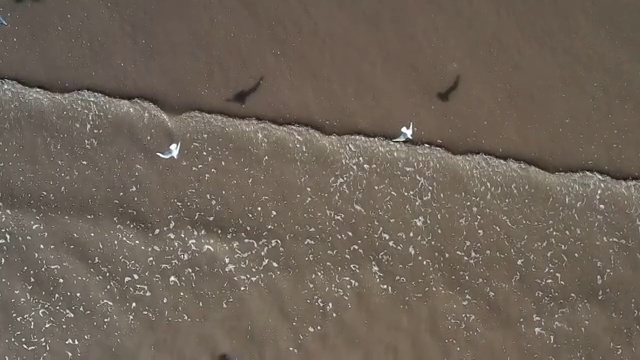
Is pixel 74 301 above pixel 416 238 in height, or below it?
below

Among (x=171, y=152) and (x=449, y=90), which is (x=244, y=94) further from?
(x=449, y=90)

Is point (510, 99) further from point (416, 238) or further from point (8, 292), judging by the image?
point (8, 292)

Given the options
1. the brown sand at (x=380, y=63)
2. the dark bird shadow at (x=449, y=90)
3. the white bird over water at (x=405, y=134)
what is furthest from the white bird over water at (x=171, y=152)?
the dark bird shadow at (x=449, y=90)

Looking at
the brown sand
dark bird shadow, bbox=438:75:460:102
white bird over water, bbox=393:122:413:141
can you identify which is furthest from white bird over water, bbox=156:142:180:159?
dark bird shadow, bbox=438:75:460:102

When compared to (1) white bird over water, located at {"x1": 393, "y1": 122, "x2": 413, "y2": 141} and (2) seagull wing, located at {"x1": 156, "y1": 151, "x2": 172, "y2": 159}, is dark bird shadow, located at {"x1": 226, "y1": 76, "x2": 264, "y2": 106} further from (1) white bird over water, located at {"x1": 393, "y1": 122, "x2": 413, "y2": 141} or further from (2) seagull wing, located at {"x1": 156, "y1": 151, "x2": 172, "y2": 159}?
(1) white bird over water, located at {"x1": 393, "y1": 122, "x2": 413, "y2": 141}

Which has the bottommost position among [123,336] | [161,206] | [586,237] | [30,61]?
[123,336]

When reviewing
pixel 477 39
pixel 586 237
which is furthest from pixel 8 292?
pixel 586 237
